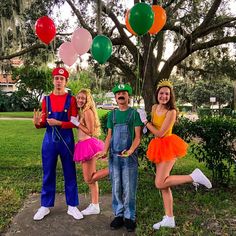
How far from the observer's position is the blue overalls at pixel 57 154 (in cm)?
403

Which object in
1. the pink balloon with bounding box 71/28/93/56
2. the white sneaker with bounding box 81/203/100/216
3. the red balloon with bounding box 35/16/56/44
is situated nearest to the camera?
the white sneaker with bounding box 81/203/100/216

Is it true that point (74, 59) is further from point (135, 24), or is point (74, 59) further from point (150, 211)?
point (150, 211)

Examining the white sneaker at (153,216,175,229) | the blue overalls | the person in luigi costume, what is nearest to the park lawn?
the white sneaker at (153,216,175,229)

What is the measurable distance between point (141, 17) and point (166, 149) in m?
1.59

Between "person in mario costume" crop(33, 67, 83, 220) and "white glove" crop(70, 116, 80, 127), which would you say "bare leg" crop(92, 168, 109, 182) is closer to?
"person in mario costume" crop(33, 67, 83, 220)

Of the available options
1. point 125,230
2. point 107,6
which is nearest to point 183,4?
point 107,6

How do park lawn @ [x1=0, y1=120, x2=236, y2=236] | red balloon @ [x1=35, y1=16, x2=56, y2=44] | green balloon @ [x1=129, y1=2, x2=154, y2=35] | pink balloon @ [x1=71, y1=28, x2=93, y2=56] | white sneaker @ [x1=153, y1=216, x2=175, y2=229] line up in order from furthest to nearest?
red balloon @ [x1=35, y1=16, x2=56, y2=44] → pink balloon @ [x1=71, y1=28, x2=93, y2=56] → green balloon @ [x1=129, y1=2, x2=154, y2=35] → park lawn @ [x1=0, y1=120, x2=236, y2=236] → white sneaker @ [x1=153, y1=216, x2=175, y2=229]

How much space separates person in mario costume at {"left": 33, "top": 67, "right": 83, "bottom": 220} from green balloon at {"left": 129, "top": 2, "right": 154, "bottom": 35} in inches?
40.2

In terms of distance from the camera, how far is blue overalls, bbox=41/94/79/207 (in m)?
4.03

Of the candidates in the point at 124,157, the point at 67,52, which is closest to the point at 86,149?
the point at 124,157

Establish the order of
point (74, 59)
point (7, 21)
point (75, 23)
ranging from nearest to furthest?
1. point (74, 59)
2. point (7, 21)
3. point (75, 23)

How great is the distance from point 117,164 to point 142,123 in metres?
0.53

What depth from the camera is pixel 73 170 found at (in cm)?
414

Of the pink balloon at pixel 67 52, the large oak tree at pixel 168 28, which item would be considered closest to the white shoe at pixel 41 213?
the pink balloon at pixel 67 52
